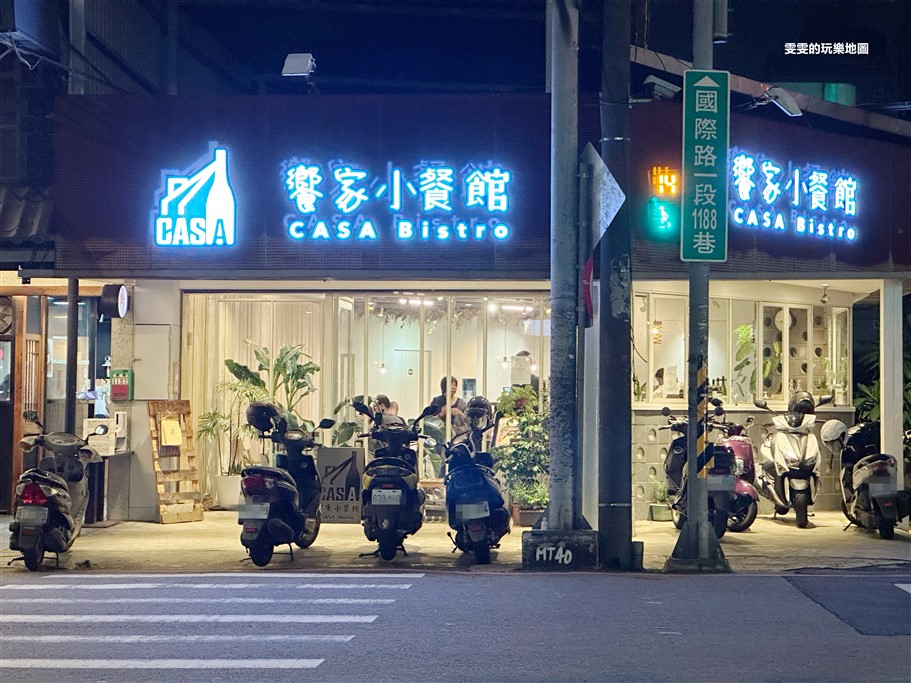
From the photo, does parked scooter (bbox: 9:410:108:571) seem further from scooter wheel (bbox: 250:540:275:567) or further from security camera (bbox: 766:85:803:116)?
security camera (bbox: 766:85:803:116)

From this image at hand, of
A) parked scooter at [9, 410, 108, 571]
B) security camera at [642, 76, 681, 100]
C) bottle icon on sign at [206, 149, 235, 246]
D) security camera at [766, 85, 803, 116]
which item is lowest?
parked scooter at [9, 410, 108, 571]

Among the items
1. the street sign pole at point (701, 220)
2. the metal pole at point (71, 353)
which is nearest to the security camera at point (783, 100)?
the street sign pole at point (701, 220)

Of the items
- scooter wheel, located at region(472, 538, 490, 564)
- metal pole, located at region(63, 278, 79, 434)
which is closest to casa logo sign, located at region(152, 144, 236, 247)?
metal pole, located at region(63, 278, 79, 434)

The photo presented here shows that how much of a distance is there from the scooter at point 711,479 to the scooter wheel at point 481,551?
2476 mm

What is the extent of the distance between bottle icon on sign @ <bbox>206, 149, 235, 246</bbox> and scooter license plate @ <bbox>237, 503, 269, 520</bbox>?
3830 millimetres

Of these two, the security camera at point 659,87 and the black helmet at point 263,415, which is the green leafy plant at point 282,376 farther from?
the security camera at point 659,87

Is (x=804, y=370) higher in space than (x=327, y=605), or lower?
higher

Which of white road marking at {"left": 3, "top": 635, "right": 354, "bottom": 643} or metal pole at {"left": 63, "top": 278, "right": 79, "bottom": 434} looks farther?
metal pole at {"left": 63, "top": 278, "right": 79, "bottom": 434}

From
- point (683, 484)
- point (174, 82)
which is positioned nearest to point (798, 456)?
point (683, 484)

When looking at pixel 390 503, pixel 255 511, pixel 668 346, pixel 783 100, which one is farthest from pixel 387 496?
pixel 783 100

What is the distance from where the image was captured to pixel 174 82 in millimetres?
17938

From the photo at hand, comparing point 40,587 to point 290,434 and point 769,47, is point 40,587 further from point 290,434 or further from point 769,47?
point 769,47

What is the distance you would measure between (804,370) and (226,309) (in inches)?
351

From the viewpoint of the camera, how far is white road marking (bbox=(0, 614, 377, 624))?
8.91 meters
